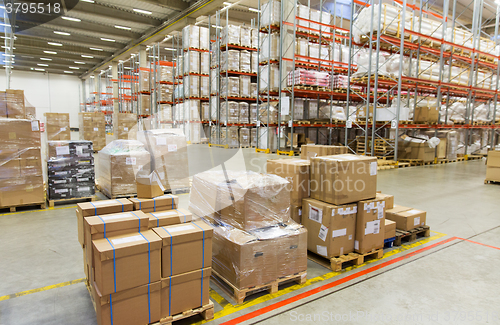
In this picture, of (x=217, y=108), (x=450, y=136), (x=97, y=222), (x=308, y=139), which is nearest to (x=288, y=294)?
(x=97, y=222)

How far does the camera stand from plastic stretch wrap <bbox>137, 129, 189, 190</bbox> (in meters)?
5.55

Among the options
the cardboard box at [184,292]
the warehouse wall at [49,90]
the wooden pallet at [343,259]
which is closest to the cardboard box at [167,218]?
the cardboard box at [184,292]

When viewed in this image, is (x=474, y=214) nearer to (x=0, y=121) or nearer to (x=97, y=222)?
(x=97, y=222)

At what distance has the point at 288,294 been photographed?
2602 millimetres

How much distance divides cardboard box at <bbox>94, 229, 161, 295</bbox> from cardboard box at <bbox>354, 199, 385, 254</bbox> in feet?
6.70

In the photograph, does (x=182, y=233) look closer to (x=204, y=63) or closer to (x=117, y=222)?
(x=117, y=222)

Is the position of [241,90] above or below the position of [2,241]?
above

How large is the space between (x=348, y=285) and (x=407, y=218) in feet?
5.14

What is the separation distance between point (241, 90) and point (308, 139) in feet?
12.7

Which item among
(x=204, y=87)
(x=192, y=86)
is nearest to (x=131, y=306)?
(x=192, y=86)

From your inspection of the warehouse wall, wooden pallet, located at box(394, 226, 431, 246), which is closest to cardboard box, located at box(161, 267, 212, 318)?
wooden pallet, located at box(394, 226, 431, 246)

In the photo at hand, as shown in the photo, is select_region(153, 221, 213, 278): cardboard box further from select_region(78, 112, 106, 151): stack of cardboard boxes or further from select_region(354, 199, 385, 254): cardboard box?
select_region(78, 112, 106, 151): stack of cardboard boxes

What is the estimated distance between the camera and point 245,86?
1421cm

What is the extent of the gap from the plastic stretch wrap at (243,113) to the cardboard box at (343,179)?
11340mm
